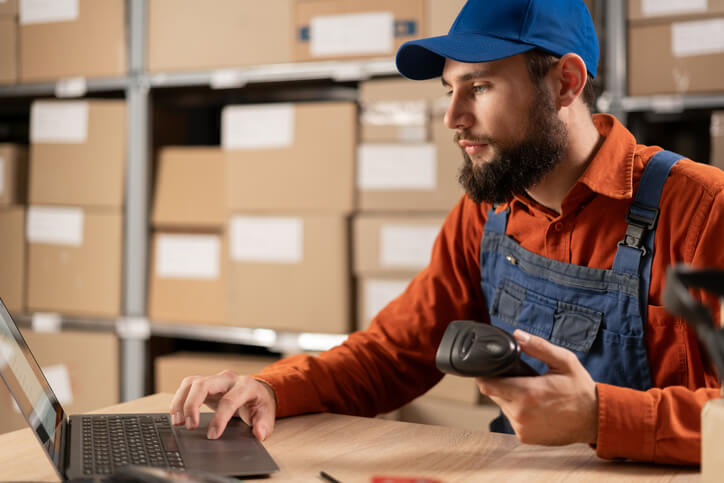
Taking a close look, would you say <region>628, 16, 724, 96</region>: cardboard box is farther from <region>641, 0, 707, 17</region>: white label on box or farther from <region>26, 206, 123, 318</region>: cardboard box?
<region>26, 206, 123, 318</region>: cardboard box

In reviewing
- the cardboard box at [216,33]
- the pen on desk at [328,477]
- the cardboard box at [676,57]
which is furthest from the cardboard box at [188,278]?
the pen on desk at [328,477]

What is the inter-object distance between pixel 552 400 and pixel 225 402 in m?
0.39

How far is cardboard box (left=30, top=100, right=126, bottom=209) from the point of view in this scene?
6.85ft

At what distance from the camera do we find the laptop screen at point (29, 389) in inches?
27.6

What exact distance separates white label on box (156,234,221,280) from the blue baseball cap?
1055 millimetres

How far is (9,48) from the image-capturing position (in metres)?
2.18

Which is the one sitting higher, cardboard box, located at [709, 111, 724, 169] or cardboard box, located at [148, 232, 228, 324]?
cardboard box, located at [709, 111, 724, 169]

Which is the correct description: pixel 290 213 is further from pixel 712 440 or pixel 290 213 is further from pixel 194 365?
pixel 712 440

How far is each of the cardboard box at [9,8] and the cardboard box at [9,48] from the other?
1cm

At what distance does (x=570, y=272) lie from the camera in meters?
1.06

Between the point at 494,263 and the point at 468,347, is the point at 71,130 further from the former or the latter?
the point at 468,347

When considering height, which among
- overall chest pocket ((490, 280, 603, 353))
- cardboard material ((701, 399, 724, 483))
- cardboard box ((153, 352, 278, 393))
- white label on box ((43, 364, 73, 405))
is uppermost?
overall chest pocket ((490, 280, 603, 353))

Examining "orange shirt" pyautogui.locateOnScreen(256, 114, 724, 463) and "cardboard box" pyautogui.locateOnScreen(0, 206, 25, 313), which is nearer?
"orange shirt" pyautogui.locateOnScreen(256, 114, 724, 463)

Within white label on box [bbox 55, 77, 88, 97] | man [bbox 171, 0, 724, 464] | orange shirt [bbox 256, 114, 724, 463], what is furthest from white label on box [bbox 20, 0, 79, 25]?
orange shirt [bbox 256, 114, 724, 463]
